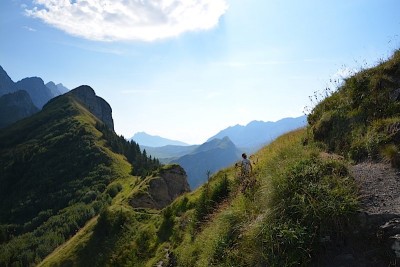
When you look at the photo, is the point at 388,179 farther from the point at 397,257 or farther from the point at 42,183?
the point at 42,183

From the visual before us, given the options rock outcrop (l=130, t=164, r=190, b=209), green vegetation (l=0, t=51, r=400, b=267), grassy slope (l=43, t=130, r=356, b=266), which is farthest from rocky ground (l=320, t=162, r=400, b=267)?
rock outcrop (l=130, t=164, r=190, b=209)

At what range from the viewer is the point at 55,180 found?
144000mm

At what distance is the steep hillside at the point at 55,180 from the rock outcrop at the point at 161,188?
33.0 m

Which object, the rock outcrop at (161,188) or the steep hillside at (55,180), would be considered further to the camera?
the steep hillside at (55,180)

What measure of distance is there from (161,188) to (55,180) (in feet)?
336

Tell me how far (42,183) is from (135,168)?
4418 cm

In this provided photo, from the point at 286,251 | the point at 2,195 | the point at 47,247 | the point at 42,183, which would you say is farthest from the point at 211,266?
the point at 2,195

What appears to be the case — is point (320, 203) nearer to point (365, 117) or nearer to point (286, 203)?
point (286, 203)

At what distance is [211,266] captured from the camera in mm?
10500

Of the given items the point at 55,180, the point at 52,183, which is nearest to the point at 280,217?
the point at 52,183

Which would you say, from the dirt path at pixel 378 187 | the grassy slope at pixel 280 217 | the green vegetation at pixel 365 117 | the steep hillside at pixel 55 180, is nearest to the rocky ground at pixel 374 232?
the dirt path at pixel 378 187

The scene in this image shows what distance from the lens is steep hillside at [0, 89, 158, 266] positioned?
98000 millimetres

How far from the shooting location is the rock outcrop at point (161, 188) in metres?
50.8

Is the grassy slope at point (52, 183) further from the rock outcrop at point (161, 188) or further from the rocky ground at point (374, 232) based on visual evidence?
the rocky ground at point (374, 232)
